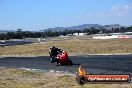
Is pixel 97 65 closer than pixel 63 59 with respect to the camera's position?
Yes

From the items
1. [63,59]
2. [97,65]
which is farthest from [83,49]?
[97,65]

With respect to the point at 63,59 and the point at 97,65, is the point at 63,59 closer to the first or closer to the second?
the point at 63,59

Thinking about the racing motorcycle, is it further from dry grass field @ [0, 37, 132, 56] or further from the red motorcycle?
dry grass field @ [0, 37, 132, 56]

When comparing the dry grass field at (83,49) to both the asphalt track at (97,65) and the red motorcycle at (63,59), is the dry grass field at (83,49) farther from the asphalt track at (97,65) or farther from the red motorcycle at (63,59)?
the red motorcycle at (63,59)

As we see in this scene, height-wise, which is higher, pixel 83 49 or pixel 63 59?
pixel 63 59

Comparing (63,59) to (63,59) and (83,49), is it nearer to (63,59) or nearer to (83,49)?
(63,59)

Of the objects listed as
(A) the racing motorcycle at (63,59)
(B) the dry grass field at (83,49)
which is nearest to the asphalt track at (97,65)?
(A) the racing motorcycle at (63,59)

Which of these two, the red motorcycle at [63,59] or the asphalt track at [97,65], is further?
the red motorcycle at [63,59]

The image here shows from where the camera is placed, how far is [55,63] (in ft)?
106

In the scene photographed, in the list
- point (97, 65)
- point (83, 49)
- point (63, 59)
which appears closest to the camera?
point (97, 65)

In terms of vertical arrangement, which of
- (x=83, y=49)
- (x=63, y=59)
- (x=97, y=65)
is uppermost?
(x=63, y=59)

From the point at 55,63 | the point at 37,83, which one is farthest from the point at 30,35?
the point at 37,83

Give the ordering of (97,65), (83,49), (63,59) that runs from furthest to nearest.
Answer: (83,49)
(63,59)
(97,65)

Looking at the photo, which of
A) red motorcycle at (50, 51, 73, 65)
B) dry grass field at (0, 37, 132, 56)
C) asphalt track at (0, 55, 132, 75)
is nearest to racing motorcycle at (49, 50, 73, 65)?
red motorcycle at (50, 51, 73, 65)
